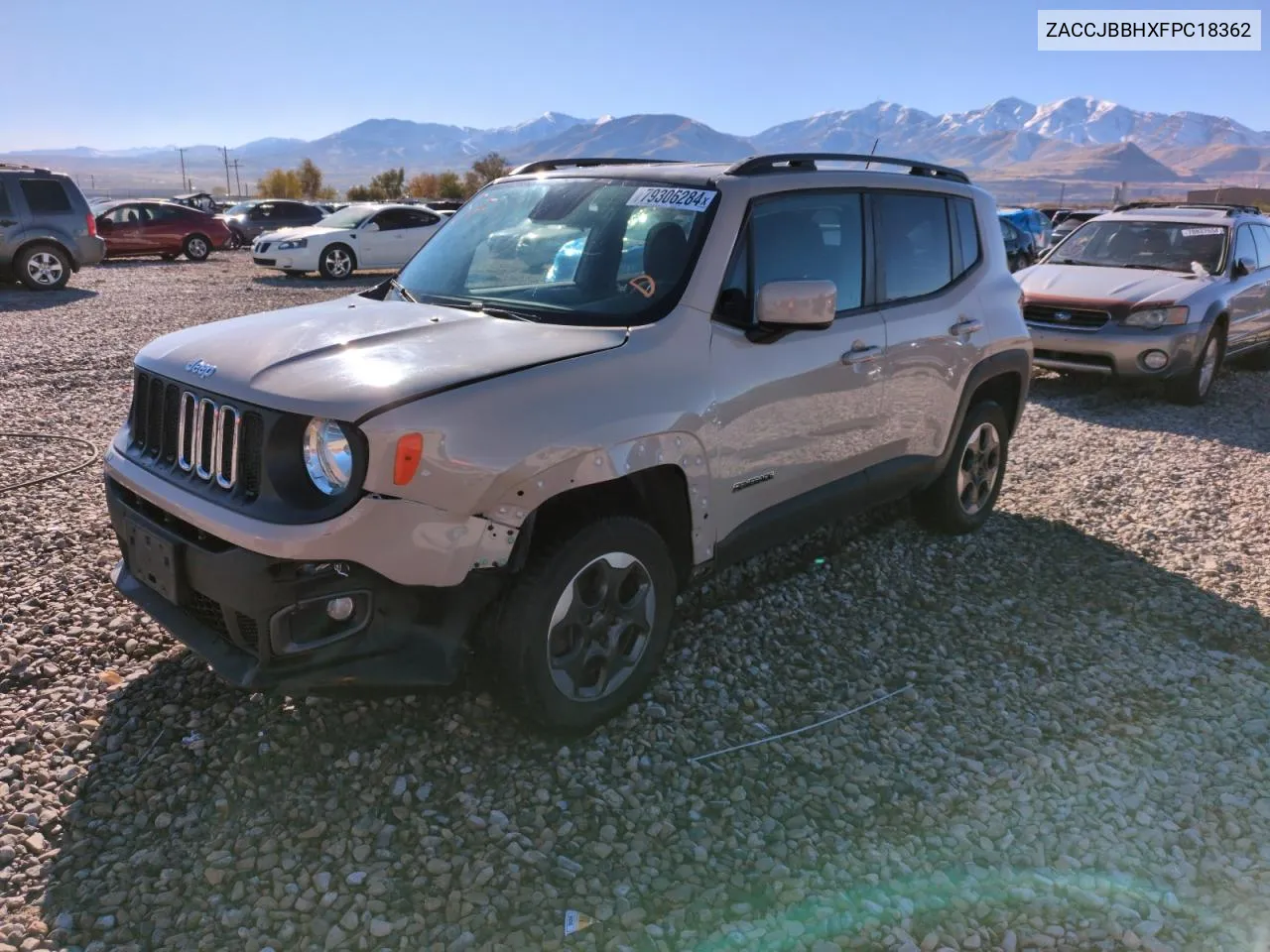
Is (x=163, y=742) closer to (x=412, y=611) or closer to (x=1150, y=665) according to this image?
(x=412, y=611)

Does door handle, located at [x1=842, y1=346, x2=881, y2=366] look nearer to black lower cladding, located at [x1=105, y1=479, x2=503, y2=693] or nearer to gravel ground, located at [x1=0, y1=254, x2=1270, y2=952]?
gravel ground, located at [x1=0, y1=254, x2=1270, y2=952]

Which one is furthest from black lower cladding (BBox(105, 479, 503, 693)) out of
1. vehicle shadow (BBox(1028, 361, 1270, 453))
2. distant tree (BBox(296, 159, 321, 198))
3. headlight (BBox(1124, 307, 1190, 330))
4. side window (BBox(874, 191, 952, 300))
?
distant tree (BBox(296, 159, 321, 198))

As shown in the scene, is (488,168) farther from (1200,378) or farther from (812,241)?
(812,241)

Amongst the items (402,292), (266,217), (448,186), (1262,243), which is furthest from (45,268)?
(448,186)

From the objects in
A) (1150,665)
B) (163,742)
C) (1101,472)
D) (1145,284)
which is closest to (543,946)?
(163,742)

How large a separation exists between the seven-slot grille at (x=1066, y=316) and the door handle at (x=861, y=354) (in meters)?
5.45

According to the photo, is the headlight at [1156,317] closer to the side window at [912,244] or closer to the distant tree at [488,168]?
the side window at [912,244]

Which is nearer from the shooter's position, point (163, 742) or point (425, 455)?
point (425, 455)

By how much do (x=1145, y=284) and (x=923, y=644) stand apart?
6.66 meters

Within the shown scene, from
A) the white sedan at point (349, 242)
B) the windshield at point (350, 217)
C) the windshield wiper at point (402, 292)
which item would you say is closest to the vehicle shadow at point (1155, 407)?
the windshield wiper at point (402, 292)

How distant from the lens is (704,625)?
164 inches

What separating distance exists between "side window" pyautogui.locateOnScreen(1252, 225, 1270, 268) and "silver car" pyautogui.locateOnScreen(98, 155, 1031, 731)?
7.81 meters

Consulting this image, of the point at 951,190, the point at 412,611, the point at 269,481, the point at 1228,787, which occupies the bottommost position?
the point at 1228,787

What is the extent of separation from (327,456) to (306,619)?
1.55 ft
